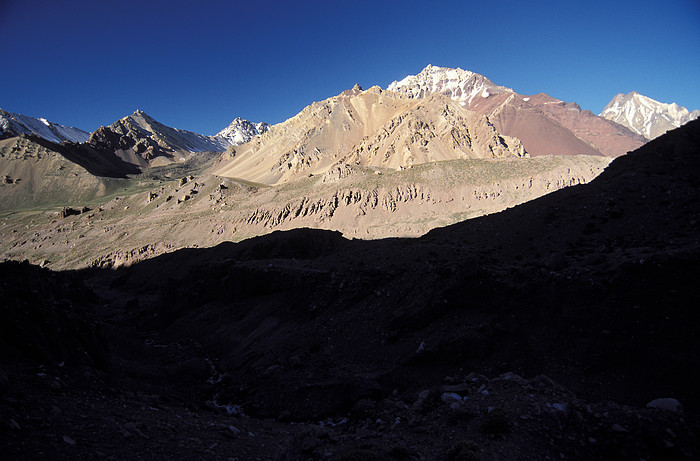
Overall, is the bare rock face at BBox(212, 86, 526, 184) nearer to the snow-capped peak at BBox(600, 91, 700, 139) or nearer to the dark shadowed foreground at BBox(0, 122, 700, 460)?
the dark shadowed foreground at BBox(0, 122, 700, 460)

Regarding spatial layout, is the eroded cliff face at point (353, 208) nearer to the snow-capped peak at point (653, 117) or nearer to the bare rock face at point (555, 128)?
the bare rock face at point (555, 128)

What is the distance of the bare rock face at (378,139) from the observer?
84.7m

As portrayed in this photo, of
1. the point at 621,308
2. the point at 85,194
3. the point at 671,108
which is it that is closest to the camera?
the point at 621,308

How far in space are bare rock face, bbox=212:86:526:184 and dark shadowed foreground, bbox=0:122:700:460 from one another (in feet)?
191

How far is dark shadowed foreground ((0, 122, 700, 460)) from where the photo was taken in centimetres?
579

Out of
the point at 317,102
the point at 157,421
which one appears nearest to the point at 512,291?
the point at 157,421

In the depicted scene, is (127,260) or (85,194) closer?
(127,260)

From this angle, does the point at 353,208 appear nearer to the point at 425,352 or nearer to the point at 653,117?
the point at 425,352

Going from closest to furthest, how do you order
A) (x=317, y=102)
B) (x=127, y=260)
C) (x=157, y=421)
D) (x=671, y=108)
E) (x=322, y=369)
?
(x=157, y=421) → (x=322, y=369) → (x=127, y=260) → (x=317, y=102) → (x=671, y=108)

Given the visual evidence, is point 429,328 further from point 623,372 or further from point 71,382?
point 71,382

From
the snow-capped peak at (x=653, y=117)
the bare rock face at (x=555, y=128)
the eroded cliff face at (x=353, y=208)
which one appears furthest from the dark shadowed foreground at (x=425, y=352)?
the snow-capped peak at (x=653, y=117)

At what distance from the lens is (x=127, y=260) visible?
41.8 meters

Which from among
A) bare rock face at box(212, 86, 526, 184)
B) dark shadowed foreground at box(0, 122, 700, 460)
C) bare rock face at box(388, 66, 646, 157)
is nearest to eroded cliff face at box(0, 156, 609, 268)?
bare rock face at box(212, 86, 526, 184)

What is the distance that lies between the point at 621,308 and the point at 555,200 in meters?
9.81
